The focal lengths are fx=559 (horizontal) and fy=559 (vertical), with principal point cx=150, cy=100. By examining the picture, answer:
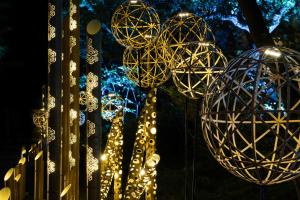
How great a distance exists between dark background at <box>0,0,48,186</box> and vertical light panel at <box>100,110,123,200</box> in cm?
809

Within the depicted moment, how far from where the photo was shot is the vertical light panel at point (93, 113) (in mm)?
3750

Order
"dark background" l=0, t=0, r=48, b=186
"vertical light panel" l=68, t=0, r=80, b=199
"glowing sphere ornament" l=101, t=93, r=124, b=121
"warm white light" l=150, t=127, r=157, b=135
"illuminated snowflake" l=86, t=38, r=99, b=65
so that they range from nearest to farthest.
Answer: "illuminated snowflake" l=86, t=38, r=99, b=65 < "vertical light panel" l=68, t=0, r=80, b=199 < "warm white light" l=150, t=127, r=157, b=135 < "glowing sphere ornament" l=101, t=93, r=124, b=121 < "dark background" l=0, t=0, r=48, b=186

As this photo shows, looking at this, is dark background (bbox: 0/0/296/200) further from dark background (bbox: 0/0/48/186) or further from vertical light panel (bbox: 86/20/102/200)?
vertical light panel (bbox: 86/20/102/200)

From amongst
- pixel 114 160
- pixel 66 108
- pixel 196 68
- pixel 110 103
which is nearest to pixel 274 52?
pixel 196 68

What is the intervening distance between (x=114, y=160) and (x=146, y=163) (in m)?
1.01

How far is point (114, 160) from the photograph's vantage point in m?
5.48

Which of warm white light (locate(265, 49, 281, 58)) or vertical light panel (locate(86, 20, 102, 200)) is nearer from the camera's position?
warm white light (locate(265, 49, 281, 58))

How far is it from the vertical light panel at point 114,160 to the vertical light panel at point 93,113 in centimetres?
156

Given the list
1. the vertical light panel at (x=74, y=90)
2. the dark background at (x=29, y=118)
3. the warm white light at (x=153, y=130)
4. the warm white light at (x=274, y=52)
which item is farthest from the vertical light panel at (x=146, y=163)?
the dark background at (x=29, y=118)

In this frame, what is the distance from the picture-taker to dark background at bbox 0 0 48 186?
15031 millimetres

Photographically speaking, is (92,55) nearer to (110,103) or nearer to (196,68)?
(196,68)

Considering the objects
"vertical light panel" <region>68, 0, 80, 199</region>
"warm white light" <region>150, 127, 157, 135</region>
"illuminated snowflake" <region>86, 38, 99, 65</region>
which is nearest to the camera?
"illuminated snowflake" <region>86, 38, 99, 65</region>

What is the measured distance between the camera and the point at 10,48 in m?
15.4

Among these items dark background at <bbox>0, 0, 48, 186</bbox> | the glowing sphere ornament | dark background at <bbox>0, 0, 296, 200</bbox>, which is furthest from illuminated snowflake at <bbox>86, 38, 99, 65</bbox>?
dark background at <bbox>0, 0, 48, 186</bbox>
